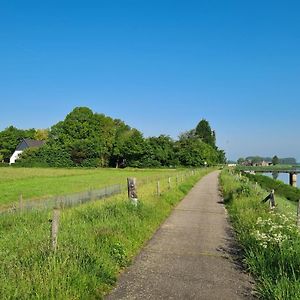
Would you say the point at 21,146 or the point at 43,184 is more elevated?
the point at 21,146

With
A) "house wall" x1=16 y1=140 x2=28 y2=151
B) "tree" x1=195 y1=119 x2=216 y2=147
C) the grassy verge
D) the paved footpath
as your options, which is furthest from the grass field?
"tree" x1=195 y1=119 x2=216 y2=147

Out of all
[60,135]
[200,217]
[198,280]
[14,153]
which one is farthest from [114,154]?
[198,280]

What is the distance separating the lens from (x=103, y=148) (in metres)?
100

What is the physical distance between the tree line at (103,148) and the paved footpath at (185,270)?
86.0m

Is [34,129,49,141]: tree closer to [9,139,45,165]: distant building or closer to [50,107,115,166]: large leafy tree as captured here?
[9,139,45,165]: distant building

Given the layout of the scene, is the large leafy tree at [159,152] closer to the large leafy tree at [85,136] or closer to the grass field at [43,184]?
the large leafy tree at [85,136]

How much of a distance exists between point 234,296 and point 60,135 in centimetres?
9907

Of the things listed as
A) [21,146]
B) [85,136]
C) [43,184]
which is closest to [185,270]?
[43,184]

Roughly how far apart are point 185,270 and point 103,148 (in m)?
92.6

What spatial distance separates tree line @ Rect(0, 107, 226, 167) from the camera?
97812mm

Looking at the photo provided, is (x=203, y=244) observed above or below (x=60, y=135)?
below

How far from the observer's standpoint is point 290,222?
11.3 metres

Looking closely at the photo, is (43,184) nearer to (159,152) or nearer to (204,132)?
(159,152)

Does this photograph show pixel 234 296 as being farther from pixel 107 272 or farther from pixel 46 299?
pixel 46 299
